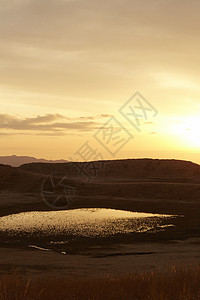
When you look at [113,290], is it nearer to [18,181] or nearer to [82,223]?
[82,223]

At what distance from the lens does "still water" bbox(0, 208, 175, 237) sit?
24.6 meters

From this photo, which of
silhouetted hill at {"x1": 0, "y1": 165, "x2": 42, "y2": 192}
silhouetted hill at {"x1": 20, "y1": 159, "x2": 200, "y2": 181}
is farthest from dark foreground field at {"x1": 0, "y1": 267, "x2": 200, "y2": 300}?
silhouetted hill at {"x1": 20, "y1": 159, "x2": 200, "y2": 181}

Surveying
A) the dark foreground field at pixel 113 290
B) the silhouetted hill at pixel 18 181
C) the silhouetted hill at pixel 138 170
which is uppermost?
the silhouetted hill at pixel 138 170

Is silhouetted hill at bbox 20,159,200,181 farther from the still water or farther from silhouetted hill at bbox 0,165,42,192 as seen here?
the still water

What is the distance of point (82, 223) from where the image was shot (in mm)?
27906

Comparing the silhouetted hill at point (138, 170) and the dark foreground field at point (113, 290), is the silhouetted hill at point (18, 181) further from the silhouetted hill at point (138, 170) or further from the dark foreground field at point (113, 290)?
the dark foreground field at point (113, 290)

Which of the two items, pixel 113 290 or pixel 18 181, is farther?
pixel 18 181

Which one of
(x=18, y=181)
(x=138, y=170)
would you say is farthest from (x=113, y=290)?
(x=138, y=170)

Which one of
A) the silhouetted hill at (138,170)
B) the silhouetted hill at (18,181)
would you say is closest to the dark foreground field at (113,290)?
the silhouetted hill at (18,181)

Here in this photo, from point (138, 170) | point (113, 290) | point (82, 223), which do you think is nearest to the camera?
point (113, 290)

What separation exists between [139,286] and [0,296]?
2824mm

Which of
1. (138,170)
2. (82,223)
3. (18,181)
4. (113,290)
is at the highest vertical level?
(138,170)

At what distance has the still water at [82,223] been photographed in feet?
80.7

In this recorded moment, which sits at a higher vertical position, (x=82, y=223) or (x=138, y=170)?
(x=138, y=170)
